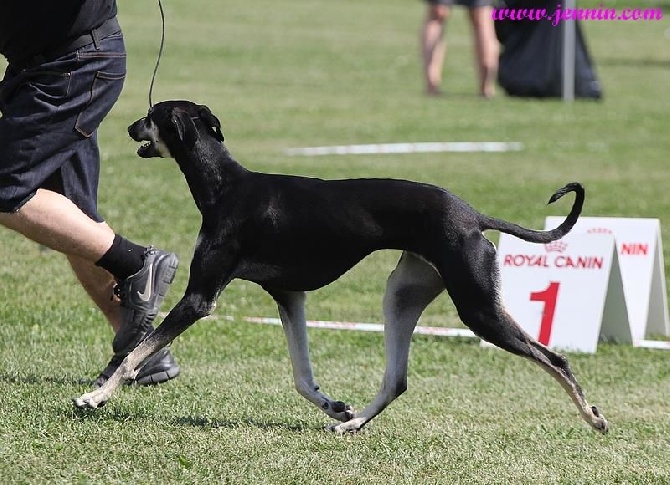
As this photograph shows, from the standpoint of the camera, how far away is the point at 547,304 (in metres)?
7.16

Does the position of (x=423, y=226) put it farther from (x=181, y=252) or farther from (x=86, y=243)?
(x=181, y=252)

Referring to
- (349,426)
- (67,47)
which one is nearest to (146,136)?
(67,47)

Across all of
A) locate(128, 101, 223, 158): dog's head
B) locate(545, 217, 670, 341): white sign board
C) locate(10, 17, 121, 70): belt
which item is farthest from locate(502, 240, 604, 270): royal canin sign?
locate(10, 17, 121, 70): belt

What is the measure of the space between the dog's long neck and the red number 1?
2.48m

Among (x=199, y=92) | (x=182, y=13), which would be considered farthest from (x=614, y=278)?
(x=182, y=13)

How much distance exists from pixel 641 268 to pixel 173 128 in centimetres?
329

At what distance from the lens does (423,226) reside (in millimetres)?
4918

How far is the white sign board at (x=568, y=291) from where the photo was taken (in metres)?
7.09

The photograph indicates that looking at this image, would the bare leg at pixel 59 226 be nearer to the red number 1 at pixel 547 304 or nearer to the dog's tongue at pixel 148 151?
the dog's tongue at pixel 148 151

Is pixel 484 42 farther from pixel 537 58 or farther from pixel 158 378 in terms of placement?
pixel 158 378

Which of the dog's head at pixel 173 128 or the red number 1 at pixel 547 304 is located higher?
the dog's head at pixel 173 128

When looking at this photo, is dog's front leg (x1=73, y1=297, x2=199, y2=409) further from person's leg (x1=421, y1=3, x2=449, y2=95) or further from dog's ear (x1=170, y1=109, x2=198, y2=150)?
person's leg (x1=421, y1=3, x2=449, y2=95)

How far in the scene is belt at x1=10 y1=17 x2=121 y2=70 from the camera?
5375 millimetres

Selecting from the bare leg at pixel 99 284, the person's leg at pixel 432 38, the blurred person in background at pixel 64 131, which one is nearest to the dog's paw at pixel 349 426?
the blurred person in background at pixel 64 131
